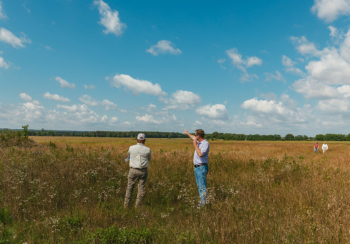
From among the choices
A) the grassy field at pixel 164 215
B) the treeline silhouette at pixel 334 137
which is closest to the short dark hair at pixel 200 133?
the grassy field at pixel 164 215

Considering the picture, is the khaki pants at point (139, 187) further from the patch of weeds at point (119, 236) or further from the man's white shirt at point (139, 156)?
the patch of weeds at point (119, 236)

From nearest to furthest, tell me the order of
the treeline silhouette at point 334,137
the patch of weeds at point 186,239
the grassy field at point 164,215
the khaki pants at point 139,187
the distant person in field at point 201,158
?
1. the patch of weeds at point 186,239
2. the grassy field at point 164,215
3. the distant person in field at point 201,158
4. the khaki pants at point 139,187
5. the treeline silhouette at point 334,137

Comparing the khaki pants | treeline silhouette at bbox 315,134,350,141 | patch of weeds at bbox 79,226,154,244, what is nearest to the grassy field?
patch of weeds at bbox 79,226,154,244

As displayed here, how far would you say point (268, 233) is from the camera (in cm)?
358

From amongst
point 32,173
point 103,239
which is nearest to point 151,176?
point 32,173

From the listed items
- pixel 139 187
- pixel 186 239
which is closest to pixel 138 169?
pixel 139 187

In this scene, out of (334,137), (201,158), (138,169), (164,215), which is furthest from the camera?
(334,137)

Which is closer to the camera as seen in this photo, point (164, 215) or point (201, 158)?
point (164, 215)

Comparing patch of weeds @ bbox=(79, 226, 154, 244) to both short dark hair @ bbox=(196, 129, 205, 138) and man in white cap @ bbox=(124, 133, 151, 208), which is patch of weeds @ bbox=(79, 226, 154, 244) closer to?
man in white cap @ bbox=(124, 133, 151, 208)

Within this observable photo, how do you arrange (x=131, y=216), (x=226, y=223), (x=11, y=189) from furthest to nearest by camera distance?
1. (x=11, y=189)
2. (x=131, y=216)
3. (x=226, y=223)

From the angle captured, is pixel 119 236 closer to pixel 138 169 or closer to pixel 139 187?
pixel 139 187

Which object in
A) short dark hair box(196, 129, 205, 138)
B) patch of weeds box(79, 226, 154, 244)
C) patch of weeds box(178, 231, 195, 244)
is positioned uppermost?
short dark hair box(196, 129, 205, 138)

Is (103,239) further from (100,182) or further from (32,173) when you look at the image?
(32,173)

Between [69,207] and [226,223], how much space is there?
4.24 meters
